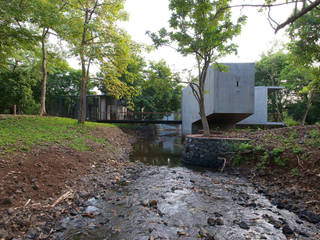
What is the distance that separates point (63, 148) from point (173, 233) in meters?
4.97

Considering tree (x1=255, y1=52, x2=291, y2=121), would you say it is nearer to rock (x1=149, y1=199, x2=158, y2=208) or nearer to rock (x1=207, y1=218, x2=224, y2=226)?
rock (x1=207, y1=218, x2=224, y2=226)

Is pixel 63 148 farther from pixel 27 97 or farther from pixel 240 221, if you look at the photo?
pixel 27 97

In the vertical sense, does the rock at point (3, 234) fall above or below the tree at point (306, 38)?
below

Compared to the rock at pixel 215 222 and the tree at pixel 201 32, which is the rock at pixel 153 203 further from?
the tree at pixel 201 32

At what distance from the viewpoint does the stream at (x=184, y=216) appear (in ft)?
9.63

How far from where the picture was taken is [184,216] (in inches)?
139

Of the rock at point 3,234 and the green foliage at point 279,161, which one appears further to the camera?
the green foliage at point 279,161

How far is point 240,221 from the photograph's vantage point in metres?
3.33

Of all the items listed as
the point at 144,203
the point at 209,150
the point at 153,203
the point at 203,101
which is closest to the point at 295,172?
the point at 209,150

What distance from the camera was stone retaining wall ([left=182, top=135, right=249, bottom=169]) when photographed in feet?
24.1

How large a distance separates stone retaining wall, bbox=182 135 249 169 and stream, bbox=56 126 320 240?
85.8 inches

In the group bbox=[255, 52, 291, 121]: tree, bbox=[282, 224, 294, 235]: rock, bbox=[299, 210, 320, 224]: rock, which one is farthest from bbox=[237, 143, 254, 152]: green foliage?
bbox=[255, 52, 291, 121]: tree

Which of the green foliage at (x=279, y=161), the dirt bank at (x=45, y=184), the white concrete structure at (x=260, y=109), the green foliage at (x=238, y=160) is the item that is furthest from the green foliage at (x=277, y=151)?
the white concrete structure at (x=260, y=109)

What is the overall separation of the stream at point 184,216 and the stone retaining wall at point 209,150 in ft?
7.15
